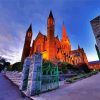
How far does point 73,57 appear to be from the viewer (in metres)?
51.5

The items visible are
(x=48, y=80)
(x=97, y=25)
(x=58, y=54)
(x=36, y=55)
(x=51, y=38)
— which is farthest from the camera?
(x=58, y=54)

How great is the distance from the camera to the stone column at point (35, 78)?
262 inches

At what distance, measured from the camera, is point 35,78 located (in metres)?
6.96

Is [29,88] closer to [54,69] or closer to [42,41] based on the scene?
[54,69]

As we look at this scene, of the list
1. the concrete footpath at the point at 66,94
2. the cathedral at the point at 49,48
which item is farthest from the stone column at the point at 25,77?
the cathedral at the point at 49,48

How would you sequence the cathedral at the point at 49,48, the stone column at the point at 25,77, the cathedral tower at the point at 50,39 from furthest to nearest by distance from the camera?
the cathedral at the point at 49,48 → the cathedral tower at the point at 50,39 → the stone column at the point at 25,77

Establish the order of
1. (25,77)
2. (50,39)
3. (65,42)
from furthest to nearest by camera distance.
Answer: (65,42) → (50,39) → (25,77)

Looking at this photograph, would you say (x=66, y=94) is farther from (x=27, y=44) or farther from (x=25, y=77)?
(x=27, y=44)

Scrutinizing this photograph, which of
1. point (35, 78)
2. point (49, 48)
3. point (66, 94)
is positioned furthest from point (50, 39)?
point (66, 94)

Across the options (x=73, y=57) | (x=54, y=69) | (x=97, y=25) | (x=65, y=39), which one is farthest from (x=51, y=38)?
(x=97, y=25)

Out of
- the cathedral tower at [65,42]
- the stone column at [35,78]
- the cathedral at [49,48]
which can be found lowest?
the stone column at [35,78]

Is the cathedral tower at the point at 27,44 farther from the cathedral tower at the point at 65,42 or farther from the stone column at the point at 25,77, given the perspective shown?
the stone column at the point at 25,77

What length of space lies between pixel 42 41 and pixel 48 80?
132ft

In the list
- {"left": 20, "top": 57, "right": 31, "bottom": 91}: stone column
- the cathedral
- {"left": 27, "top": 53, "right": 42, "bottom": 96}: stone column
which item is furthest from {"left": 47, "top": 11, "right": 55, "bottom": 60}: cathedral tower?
{"left": 27, "top": 53, "right": 42, "bottom": 96}: stone column
